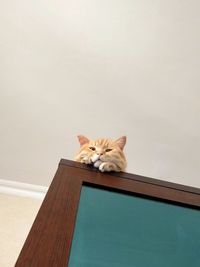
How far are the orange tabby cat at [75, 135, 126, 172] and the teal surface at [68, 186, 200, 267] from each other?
20cm

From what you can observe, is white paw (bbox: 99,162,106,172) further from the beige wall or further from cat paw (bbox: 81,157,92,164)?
the beige wall

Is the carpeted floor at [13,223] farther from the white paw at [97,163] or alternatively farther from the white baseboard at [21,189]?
the white paw at [97,163]

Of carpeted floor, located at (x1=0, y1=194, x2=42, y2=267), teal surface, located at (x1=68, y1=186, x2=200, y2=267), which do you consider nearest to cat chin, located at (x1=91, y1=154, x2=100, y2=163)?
teal surface, located at (x1=68, y1=186, x2=200, y2=267)

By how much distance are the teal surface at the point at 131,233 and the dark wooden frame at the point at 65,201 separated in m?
0.02

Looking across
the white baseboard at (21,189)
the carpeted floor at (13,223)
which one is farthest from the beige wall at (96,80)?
the carpeted floor at (13,223)

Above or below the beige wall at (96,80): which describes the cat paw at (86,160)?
below

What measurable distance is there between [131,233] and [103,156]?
0.42 metres

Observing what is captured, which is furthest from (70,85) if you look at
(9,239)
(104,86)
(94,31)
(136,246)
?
(136,246)

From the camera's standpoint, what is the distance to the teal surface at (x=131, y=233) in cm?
54

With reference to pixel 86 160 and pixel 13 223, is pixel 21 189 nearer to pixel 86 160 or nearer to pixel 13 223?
pixel 13 223

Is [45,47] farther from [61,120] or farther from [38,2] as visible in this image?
[61,120]

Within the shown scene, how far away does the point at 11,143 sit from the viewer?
1.78 metres

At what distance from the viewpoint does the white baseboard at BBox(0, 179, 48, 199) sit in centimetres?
179

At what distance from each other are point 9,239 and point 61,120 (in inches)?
28.1
